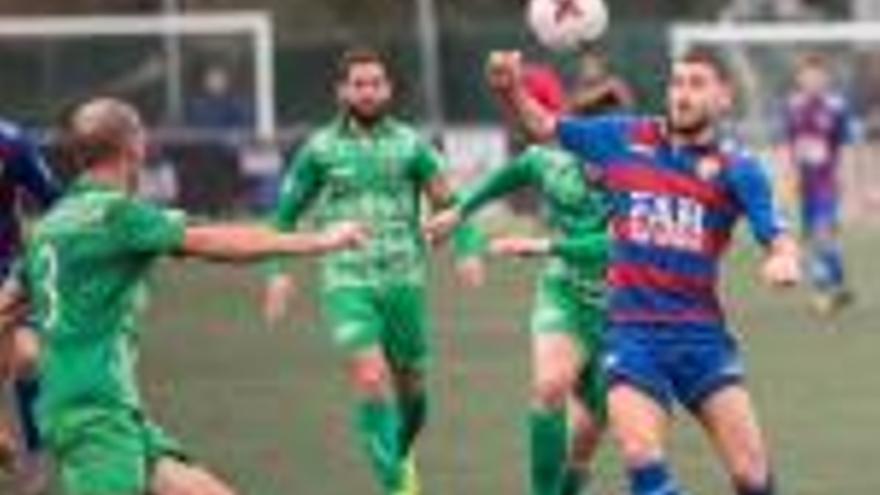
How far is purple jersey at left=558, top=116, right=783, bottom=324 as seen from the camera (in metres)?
15.6

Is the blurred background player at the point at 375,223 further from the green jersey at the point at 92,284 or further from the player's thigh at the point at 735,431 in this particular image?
the green jersey at the point at 92,284

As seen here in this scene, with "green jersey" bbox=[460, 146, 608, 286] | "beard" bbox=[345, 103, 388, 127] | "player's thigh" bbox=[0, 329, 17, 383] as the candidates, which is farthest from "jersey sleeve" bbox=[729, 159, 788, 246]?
"player's thigh" bbox=[0, 329, 17, 383]

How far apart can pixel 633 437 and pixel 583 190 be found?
8.24 feet

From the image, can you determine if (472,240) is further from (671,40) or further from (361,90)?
(671,40)

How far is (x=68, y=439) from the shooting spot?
44.8 ft

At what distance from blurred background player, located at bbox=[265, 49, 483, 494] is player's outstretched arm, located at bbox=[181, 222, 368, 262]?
5.36 metres

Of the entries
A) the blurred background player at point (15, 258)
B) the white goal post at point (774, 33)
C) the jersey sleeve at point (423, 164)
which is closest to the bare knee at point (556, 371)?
the jersey sleeve at point (423, 164)

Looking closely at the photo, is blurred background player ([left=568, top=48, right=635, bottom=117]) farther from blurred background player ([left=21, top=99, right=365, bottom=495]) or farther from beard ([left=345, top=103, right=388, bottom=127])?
blurred background player ([left=21, top=99, right=365, bottom=495])

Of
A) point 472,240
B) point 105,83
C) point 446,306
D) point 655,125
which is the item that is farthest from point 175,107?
point 655,125

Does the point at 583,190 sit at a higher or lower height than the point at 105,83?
higher

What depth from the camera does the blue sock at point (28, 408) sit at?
1959 cm

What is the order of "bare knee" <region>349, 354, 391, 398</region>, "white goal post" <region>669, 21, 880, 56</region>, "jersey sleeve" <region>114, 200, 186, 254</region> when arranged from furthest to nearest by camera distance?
"white goal post" <region>669, 21, 880, 56</region> < "bare knee" <region>349, 354, 391, 398</region> < "jersey sleeve" <region>114, 200, 186, 254</region>

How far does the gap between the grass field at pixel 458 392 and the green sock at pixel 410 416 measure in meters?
0.36

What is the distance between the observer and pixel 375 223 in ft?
62.2
